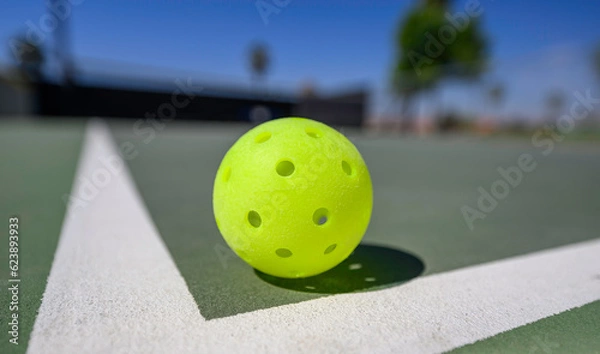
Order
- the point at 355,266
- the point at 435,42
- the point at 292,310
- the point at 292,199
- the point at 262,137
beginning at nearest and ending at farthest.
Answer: the point at 292,310, the point at 292,199, the point at 262,137, the point at 355,266, the point at 435,42

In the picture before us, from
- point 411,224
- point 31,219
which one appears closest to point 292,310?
point 411,224

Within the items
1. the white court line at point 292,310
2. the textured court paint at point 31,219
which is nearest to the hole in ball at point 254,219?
the white court line at point 292,310

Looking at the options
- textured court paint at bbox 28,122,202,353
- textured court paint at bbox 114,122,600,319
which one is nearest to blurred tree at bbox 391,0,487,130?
textured court paint at bbox 114,122,600,319

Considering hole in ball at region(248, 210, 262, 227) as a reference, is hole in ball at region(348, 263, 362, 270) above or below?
below

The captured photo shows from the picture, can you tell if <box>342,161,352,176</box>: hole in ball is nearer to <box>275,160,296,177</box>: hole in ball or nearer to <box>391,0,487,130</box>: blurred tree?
<box>275,160,296,177</box>: hole in ball

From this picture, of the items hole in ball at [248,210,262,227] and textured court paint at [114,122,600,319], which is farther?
textured court paint at [114,122,600,319]

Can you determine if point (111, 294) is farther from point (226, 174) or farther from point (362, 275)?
point (362, 275)

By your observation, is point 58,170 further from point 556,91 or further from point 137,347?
point 556,91
